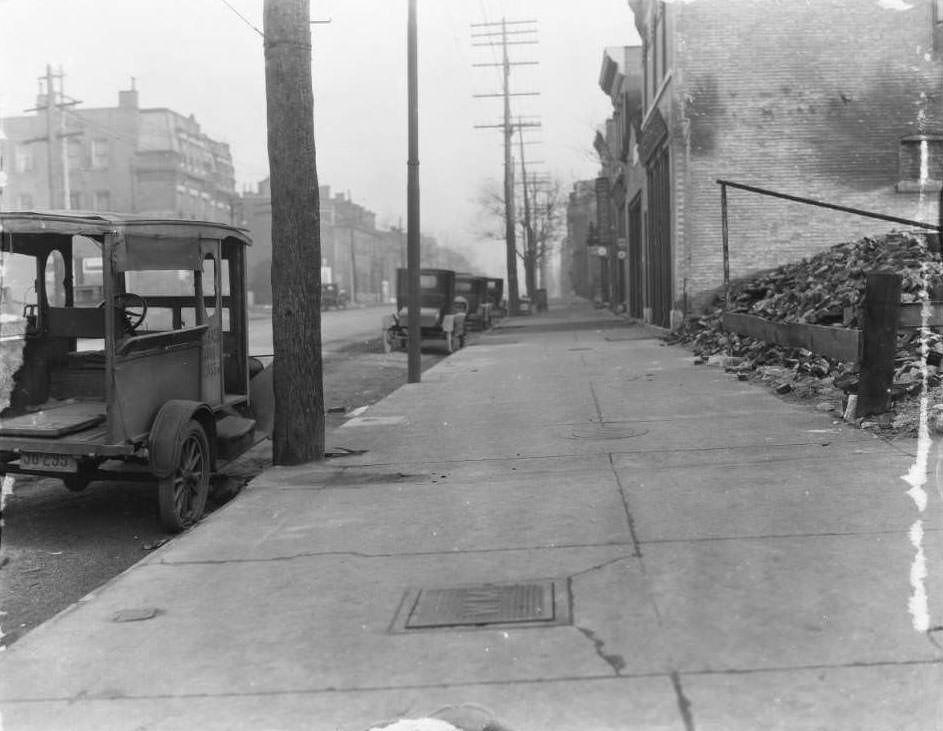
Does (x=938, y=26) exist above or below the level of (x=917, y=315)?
above

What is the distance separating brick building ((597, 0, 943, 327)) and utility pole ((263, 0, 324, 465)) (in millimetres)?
14624

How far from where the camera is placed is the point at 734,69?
20.3 meters

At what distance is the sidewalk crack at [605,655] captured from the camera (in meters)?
3.31

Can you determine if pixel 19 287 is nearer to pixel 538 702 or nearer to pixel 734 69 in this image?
pixel 734 69

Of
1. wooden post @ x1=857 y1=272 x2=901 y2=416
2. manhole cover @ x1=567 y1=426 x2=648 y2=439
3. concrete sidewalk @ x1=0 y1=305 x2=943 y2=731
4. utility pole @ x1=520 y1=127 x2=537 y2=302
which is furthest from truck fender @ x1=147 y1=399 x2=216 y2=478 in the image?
utility pole @ x1=520 y1=127 x2=537 y2=302

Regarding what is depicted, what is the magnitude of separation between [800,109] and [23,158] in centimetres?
5208

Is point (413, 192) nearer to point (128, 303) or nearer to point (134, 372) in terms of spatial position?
point (128, 303)

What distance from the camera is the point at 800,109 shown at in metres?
20.2

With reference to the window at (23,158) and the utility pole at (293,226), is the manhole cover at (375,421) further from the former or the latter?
the window at (23,158)

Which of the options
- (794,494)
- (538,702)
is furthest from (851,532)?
(538,702)

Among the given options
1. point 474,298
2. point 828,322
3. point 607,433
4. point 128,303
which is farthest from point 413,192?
point 474,298

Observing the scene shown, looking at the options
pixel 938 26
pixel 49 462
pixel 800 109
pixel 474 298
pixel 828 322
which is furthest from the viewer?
pixel 474 298

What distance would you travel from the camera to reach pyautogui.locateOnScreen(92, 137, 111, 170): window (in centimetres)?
6016

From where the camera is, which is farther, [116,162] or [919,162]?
[116,162]
